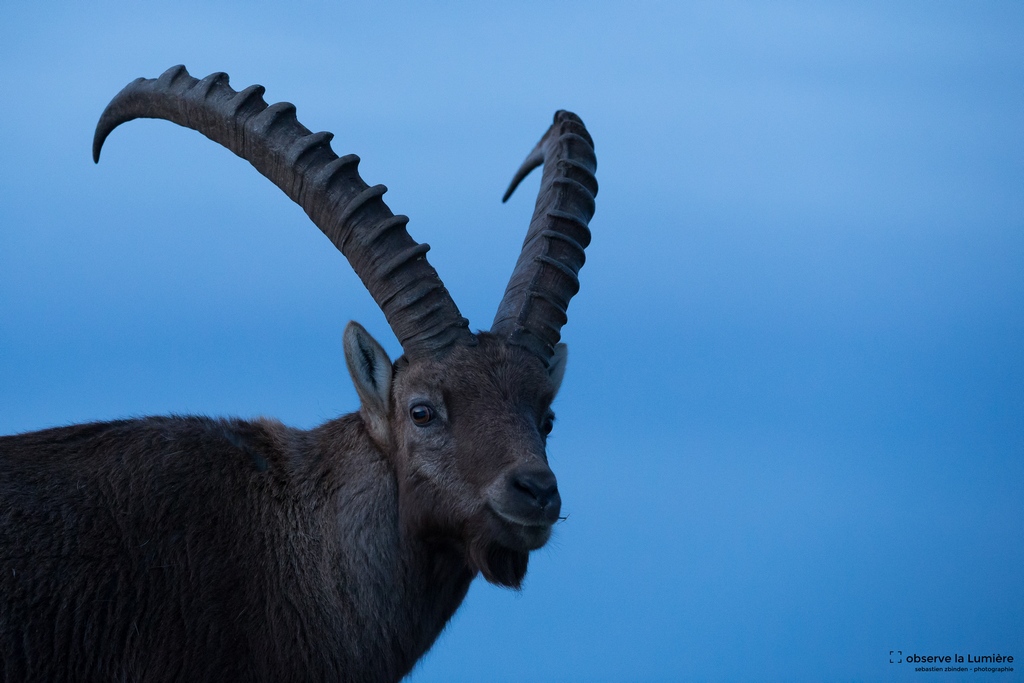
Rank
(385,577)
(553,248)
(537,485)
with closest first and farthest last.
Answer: (537,485) < (385,577) < (553,248)

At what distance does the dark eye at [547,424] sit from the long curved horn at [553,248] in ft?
1.41

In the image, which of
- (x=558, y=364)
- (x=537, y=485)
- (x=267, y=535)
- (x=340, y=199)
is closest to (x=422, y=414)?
(x=537, y=485)

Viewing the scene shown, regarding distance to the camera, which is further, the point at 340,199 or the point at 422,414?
the point at 340,199

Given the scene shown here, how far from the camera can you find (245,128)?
7309 millimetres

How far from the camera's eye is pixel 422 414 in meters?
6.57

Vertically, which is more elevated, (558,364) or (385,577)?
(558,364)

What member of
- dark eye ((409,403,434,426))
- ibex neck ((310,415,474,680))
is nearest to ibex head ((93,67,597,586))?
dark eye ((409,403,434,426))

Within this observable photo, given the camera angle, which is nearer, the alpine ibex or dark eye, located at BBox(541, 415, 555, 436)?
the alpine ibex

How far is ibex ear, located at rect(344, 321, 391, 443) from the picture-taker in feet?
22.5

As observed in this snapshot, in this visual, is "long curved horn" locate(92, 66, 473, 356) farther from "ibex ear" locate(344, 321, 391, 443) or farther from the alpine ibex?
"ibex ear" locate(344, 321, 391, 443)

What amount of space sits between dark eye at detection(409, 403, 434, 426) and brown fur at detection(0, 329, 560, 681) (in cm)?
4

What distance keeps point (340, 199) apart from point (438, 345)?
1178 mm

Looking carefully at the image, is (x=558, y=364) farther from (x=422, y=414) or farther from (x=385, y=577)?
(x=385, y=577)

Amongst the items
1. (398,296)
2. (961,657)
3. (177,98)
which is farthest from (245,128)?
(961,657)
